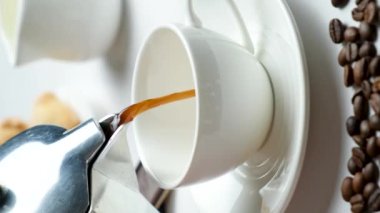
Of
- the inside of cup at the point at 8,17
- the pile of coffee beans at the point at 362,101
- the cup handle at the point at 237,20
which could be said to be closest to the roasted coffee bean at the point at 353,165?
the pile of coffee beans at the point at 362,101

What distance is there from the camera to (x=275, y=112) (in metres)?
0.40

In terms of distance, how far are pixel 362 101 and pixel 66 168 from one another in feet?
0.63

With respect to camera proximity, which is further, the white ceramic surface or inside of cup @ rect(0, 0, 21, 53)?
inside of cup @ rect(0, 0, 21, 53)

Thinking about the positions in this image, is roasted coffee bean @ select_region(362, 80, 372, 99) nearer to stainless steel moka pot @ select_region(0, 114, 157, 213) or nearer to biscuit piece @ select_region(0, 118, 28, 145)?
stainless steel moka pot @ select_region(0, 114, 157, 213)

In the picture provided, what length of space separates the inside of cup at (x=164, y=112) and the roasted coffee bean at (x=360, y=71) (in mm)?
124

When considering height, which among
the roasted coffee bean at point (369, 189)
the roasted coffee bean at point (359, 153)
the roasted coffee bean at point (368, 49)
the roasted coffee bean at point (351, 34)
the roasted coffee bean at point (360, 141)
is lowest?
the roasted coffee bean at point (369, 189)

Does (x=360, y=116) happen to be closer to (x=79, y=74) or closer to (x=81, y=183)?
(x=81, y=183)

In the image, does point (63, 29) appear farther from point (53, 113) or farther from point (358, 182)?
A: point (358, 182)

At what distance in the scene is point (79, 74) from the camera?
0.67 metres

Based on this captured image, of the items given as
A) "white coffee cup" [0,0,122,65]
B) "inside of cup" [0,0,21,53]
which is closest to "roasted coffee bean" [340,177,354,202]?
"white coffee cup" [0,0,122,65]

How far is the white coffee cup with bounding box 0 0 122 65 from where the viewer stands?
1.77 feet

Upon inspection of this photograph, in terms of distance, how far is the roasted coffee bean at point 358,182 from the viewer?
34 centimetres

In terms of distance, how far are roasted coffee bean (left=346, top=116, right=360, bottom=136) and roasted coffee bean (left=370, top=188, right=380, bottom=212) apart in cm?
3

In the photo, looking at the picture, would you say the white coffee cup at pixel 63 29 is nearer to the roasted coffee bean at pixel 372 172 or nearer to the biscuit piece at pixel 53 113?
the biscuit piece at pixel 53 113
